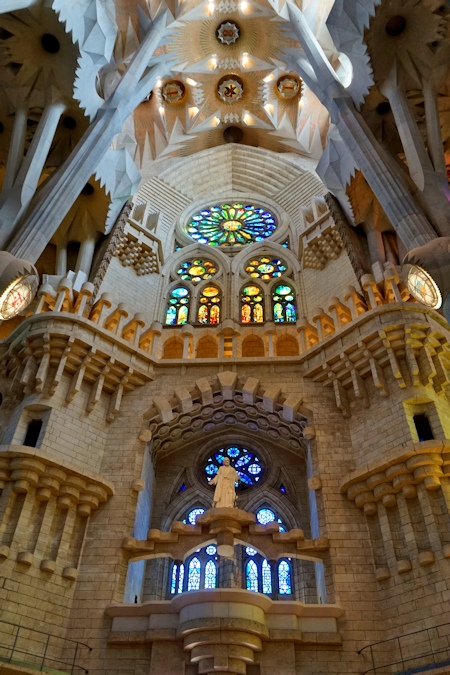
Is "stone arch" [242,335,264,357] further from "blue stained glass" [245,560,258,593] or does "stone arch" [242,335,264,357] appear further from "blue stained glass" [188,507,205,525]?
"blue stained glass" [245,560,258,593]

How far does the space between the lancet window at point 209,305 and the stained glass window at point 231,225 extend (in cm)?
259

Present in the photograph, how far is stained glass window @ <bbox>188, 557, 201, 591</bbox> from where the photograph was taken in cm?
1323

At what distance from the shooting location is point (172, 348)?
1505 centimetres

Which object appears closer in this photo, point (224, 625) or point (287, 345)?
point (224, 625)

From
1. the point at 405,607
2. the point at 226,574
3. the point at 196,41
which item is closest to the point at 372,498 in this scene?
the point at 405,607

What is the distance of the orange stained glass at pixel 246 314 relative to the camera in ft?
52.6

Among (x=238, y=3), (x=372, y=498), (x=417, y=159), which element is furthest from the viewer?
(x=238, y=3)

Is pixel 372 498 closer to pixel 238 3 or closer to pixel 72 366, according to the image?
pixel 72 366

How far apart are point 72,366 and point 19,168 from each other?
467cm

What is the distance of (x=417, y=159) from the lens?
37.9ft

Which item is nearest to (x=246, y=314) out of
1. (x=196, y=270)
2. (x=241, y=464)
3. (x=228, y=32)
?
(x=196, y=270)

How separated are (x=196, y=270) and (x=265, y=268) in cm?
222

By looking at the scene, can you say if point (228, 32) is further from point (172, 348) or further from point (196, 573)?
point (196, 573)

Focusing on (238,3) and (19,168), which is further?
(238,3)
